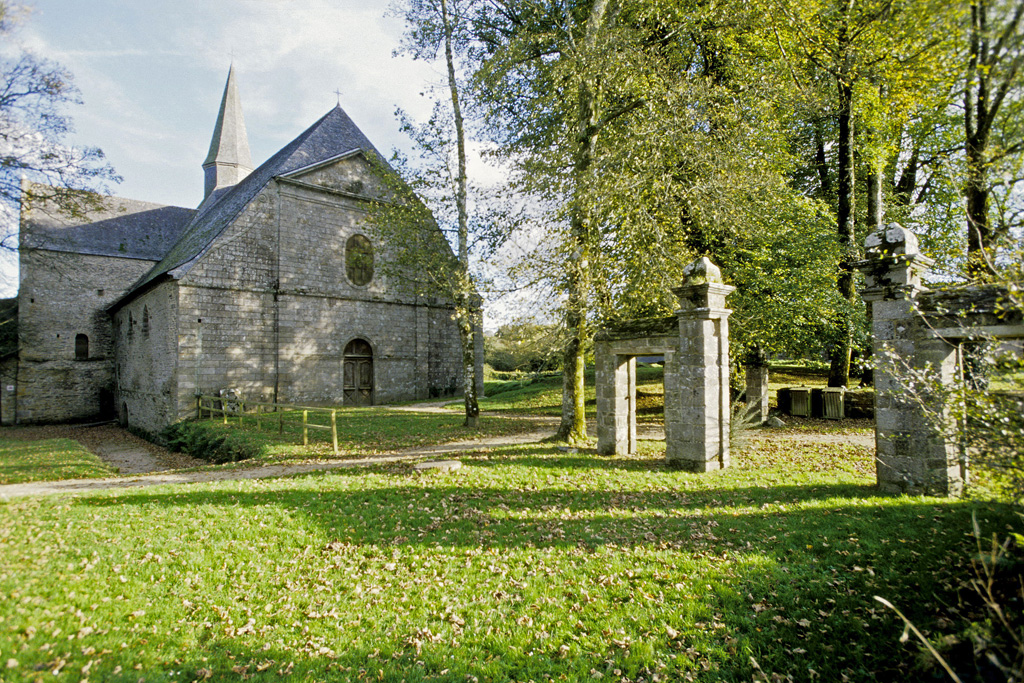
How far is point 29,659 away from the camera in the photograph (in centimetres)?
320

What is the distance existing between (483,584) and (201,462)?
1157 cm

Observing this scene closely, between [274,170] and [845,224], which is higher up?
[274,170]

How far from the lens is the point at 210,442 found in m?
13.6

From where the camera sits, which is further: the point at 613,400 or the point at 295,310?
the point at 295,310

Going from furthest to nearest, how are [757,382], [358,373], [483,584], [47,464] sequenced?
[358,373] < [757,382] < [47,464] < [483,584]

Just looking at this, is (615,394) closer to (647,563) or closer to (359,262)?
(647,563)

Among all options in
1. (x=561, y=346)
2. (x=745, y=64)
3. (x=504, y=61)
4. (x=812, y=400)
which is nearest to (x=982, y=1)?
(x=561, y=346)

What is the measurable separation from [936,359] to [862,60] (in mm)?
8510

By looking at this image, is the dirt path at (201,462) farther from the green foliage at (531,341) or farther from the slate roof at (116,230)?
the slate roof at (116,230)

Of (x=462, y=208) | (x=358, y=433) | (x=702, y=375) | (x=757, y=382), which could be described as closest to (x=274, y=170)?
(x=462, y=208)

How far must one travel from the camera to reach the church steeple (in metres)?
31.0

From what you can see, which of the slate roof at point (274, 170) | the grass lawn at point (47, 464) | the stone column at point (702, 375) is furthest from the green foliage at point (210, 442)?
the stone column at point (702, 375)

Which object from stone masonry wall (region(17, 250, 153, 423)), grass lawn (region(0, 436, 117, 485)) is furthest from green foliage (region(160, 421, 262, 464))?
stone masonry wall (region(17, 250, 153, 423))

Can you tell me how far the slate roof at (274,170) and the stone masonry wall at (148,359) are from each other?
2.78 ft
